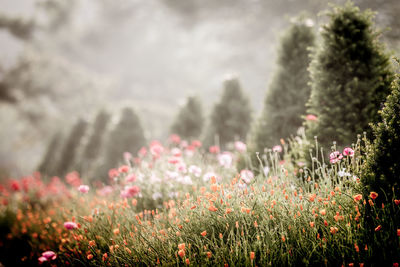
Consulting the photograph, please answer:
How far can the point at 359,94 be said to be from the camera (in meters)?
3.03

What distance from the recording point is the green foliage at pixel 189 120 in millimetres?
9672

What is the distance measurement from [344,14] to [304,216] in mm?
3060

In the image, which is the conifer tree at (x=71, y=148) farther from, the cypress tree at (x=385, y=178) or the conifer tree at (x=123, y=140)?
the cypress tree at (x=385, y=178)

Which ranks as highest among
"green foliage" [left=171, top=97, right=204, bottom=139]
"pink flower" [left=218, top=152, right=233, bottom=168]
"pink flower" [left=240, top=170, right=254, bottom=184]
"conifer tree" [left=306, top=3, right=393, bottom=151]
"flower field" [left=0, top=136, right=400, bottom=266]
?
"green foliage" [left=171, top=97, right=204, bottom=139]

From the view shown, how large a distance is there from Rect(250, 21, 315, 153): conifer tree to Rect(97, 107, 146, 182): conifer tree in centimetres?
508

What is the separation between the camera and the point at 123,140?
27.9 feet

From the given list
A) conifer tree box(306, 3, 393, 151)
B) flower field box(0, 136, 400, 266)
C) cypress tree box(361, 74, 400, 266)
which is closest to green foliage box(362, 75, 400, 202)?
cypress tree box(361, 74, 400, 266)

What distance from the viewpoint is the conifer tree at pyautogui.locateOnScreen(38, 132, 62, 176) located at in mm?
14858

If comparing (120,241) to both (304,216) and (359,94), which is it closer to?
(304,216)

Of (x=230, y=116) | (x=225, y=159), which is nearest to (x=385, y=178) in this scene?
(x=225, y=159)

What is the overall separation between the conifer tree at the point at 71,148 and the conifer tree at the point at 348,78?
13510 mm

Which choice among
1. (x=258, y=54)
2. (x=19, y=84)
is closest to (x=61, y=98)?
(x=19, y=84)

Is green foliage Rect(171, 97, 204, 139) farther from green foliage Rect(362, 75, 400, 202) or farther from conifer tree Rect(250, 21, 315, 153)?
green foliage Rect(362, 75, 400, 202)

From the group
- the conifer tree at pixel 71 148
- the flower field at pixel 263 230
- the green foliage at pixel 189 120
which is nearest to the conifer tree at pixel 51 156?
the conifer tree at pixel 71 148
